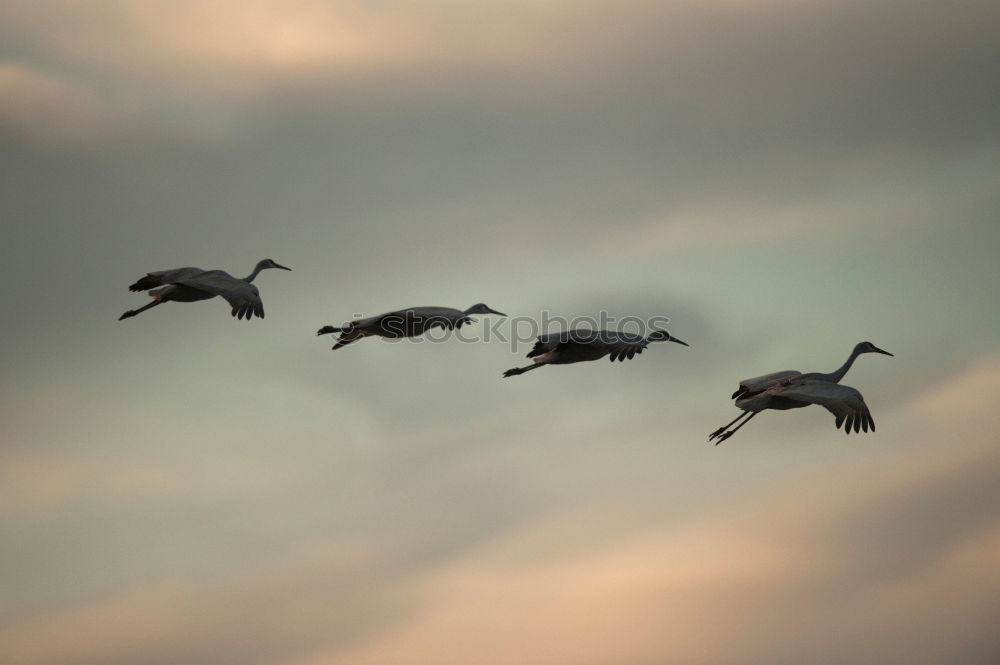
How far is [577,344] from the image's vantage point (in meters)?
47.8

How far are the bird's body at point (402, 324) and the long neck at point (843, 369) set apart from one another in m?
9.93

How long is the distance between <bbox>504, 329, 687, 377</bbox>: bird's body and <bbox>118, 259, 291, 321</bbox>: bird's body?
330 inches

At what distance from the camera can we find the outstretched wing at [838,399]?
157 ft

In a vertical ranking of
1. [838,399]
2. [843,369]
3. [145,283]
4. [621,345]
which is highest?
[145,283]

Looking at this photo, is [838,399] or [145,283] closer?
[838,399]

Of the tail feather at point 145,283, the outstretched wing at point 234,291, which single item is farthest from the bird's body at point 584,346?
the tail feather at point 145,283

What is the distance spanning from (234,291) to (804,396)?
51.9ft

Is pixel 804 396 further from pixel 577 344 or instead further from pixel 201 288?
pixel 201 288

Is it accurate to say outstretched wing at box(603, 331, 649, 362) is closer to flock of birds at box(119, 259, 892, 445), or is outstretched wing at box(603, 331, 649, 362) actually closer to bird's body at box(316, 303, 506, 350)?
flock of birds at box(119, 259, 892, 445)

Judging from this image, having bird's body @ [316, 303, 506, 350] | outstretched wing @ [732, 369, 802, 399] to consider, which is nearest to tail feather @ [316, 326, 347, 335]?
bird's body @ [316, 303, 506, 350]

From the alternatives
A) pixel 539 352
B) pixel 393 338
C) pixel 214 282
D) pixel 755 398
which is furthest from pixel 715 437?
pixel 214 282

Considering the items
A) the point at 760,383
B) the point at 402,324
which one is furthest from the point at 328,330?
the point at 760,383

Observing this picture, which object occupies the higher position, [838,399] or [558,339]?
[558,339]

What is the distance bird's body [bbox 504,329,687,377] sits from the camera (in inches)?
1876
